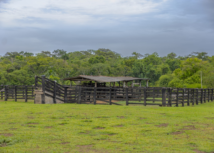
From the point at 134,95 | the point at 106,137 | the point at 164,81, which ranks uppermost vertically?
the point at 164,81

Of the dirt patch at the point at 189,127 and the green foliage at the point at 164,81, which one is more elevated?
the green foliage at the point at 164,81

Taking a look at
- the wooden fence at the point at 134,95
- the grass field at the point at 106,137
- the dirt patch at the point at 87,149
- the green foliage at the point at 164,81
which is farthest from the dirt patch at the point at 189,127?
the green foliage at the point at 164,81

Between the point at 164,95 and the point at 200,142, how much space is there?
10206 mm

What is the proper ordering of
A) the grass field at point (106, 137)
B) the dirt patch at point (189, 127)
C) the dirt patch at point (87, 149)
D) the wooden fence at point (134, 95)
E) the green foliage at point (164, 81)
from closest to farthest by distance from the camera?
the dirt patch at point (87, 149) < the grass field at point (106, 137) < the dirt patch at point (189, 127) < the wooden fence at point (134, 95) < the green foliage at point (164, 81)

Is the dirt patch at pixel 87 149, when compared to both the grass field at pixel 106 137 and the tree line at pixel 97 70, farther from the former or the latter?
the tree line at pixel 97 70

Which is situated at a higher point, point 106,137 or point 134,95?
point 134,95

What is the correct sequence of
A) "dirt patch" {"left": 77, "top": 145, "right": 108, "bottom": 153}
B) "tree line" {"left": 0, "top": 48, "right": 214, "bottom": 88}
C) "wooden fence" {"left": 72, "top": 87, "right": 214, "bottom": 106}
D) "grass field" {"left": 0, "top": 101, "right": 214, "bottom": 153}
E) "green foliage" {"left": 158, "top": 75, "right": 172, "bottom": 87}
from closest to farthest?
"dirt patch" {"left": 77, "top": 145, "right": 108, "bottom": 153} < "grass field" {"left": 0, "top": 101, "right": 214, "bottom": 153} < "wooden fence" {"left": 72, "top": 87, "right": 214, "bottom": 106} < "tree line" {"left": 0, "top": 48, "right": 214, "bottom": 88} < "green foliage" {"left": 158, "top": 75, "right": 172, "bottom": 87}

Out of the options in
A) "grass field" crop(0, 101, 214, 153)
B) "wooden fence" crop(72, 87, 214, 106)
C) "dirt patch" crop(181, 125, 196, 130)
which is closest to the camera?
"grass field" crop(0, 101, 214, 153)

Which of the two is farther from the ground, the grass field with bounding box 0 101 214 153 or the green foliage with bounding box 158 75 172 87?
the green foliage with bounding box 158 75 172 87

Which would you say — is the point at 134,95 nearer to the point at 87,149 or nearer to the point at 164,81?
the point at 87,149

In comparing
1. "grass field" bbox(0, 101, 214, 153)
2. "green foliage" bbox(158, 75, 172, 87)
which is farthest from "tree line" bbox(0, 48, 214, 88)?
"grass field" bbox(0, 101, 214, 153)

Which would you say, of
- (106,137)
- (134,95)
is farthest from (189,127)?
(134,95)

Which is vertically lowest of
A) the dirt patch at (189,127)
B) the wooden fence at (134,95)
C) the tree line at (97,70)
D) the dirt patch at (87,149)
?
the dirt patch at (87,149)

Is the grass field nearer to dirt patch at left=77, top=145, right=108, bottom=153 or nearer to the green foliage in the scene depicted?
dirt patch at left=77, top=145, right=108, bottom=153
